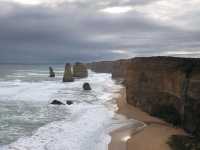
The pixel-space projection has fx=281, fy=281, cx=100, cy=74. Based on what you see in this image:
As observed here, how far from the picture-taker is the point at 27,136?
49.5 ft

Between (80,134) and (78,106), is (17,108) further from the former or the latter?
(80,134)

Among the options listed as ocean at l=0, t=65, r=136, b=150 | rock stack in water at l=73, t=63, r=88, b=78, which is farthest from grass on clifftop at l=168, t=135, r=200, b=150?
rock stack in water at l=73, t=63, r=88, b=78

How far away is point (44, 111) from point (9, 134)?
7243 mm

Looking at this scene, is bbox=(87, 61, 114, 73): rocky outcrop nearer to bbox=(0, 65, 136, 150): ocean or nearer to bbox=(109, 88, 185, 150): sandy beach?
bbox=(0, 65, 136, 150): ocean

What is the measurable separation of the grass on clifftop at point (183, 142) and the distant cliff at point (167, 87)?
1.16 meters

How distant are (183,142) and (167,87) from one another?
6.11 m

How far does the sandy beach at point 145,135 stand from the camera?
549 inches

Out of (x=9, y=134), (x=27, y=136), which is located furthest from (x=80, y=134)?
(x=9, y=134)

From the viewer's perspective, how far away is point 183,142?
1382 centimetres

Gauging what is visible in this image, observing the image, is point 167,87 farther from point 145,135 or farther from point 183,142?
point 183,142

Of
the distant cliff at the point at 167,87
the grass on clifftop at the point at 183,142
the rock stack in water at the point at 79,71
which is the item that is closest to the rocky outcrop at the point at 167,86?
the distant cliff at the point at 167,87

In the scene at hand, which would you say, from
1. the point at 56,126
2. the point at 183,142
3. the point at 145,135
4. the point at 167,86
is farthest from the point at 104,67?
the point at 183,142

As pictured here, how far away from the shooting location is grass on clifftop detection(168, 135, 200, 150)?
1309cm

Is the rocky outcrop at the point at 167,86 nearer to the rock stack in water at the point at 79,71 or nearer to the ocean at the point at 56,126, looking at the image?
the ocean at the point at 56,126
